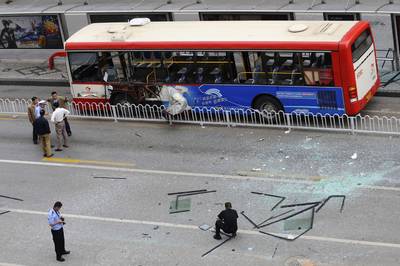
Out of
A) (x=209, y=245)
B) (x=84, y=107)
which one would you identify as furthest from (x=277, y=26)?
(x=209, y=245)

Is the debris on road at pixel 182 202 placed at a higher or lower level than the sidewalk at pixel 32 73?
lower

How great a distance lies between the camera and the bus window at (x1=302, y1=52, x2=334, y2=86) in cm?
1905

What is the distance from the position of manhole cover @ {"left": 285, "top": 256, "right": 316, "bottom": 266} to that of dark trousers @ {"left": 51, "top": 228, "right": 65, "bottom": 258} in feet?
14.2

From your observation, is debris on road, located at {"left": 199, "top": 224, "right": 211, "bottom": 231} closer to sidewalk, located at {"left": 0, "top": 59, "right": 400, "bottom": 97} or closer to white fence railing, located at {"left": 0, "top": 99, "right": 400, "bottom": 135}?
white fence railing, located at {"left": 0, "top": 99, "right": 400, "bottom": 135}

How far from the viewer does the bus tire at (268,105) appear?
66.1ft

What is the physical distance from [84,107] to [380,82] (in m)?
8.90

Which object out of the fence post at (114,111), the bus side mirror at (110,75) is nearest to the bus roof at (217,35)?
the bus side mirror at (110,75)

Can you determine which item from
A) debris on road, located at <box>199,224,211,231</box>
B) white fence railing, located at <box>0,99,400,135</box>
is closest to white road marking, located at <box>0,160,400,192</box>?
debris on road, located at <box>199,224,211,231</box>

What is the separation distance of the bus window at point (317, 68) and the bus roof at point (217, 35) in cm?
25

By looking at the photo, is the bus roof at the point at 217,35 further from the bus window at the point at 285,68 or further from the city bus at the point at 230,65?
the bus window at the point at 285,68

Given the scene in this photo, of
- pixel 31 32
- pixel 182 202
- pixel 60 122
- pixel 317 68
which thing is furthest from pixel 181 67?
pixel 31 32

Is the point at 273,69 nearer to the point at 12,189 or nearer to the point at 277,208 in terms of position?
the point at 277,208

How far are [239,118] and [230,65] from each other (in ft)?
5.01

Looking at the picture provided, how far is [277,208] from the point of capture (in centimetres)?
1561
